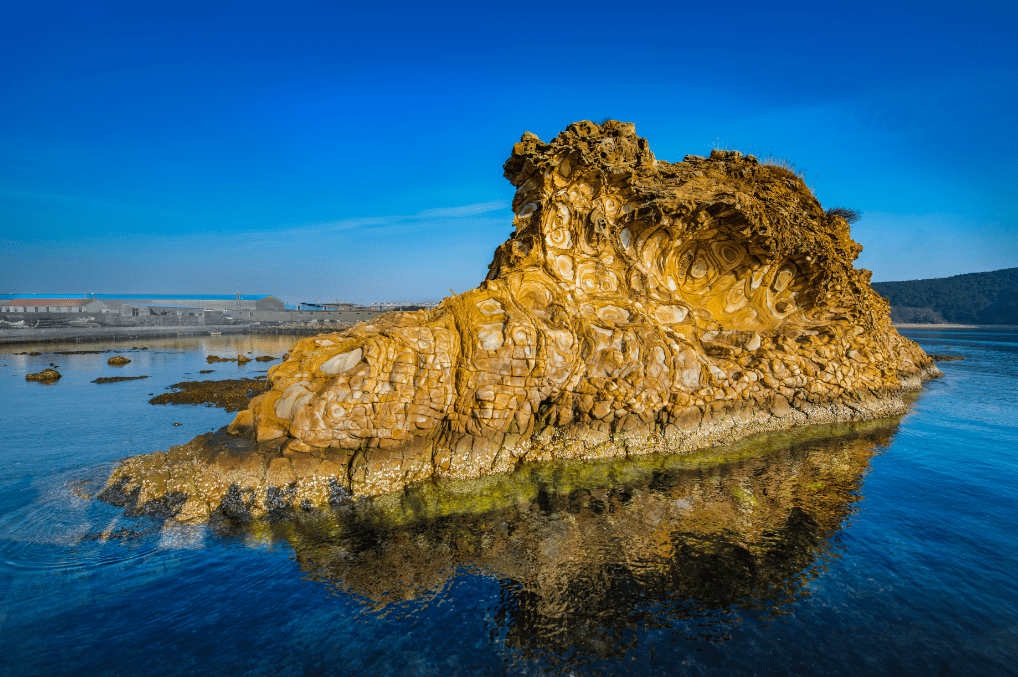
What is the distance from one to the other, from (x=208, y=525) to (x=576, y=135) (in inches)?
422

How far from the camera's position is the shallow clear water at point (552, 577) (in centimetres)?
431

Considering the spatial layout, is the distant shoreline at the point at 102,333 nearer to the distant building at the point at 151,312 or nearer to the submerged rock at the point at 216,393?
the distant building at the point at 151,312

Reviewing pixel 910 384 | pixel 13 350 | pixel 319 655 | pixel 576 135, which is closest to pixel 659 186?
pixel 576 135

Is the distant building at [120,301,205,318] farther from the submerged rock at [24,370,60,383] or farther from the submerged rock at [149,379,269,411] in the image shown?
the submerged rock at [149,379,269,411]

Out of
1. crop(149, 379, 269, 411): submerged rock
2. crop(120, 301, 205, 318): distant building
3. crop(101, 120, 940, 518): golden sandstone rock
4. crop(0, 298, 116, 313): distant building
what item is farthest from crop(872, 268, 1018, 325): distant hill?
crop(0, 298, 116, 313): distant building

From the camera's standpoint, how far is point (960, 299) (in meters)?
108

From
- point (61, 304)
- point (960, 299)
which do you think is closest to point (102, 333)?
point (61, 304)

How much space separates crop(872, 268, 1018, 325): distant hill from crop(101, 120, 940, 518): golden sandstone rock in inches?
4504

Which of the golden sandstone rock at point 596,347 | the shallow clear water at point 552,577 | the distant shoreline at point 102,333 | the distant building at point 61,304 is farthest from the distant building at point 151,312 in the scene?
the golden sandstone rock at point 596,347

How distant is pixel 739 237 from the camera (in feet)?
42.6

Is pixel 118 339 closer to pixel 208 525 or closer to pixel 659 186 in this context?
pixel 208 525

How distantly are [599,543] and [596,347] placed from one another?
4.65 metres

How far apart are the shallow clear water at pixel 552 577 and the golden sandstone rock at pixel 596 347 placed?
899 mm

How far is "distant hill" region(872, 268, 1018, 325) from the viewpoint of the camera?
98812 mm
